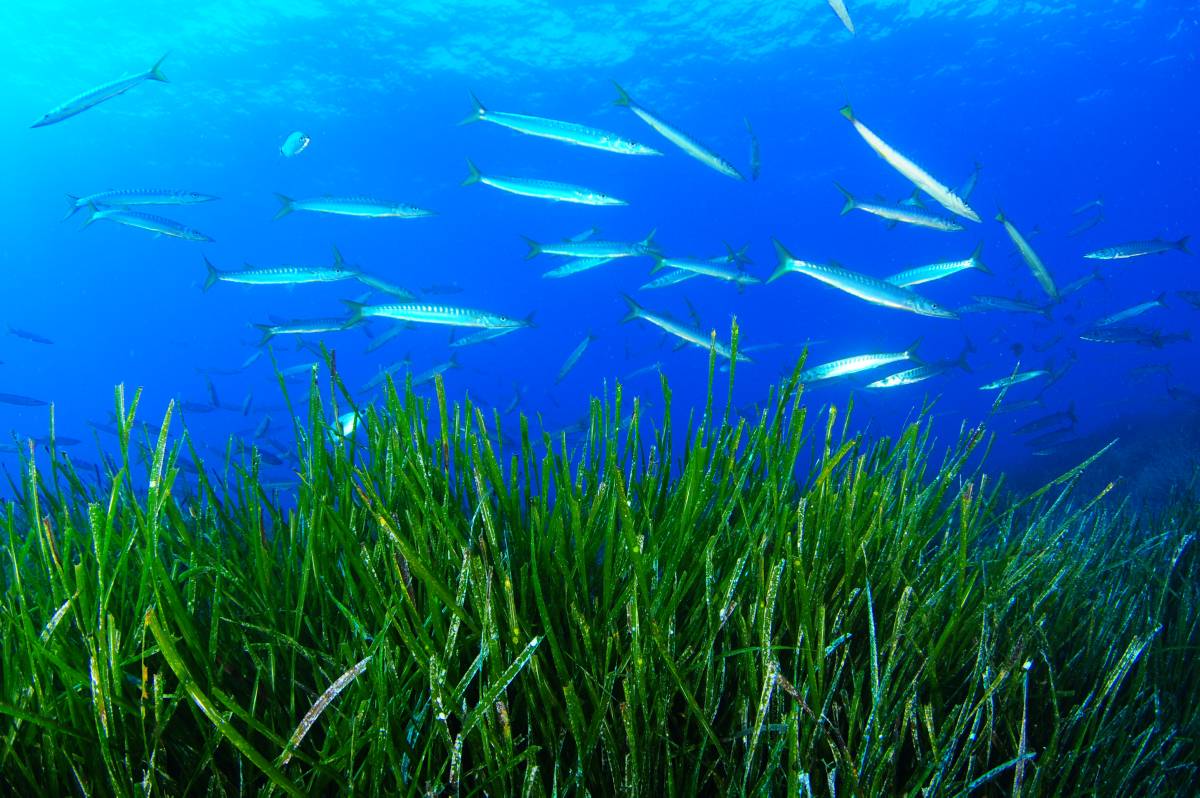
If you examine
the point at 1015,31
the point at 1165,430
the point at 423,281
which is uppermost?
the point at 423,281

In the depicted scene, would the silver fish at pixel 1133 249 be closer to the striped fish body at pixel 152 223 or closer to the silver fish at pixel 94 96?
the silver fish at pixel 94 96

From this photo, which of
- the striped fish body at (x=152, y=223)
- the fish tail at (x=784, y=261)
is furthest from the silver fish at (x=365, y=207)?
the fish tail at (x=784, y=261)

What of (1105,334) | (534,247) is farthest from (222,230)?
(1105,334)

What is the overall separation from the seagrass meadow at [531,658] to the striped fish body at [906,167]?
9.30 ft

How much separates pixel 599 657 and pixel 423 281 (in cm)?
7414

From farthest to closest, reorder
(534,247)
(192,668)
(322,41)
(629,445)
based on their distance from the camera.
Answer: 1. (322,41)
2. (534,247)
3. (629,445)
4. (192,668)

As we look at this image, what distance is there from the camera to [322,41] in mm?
29938

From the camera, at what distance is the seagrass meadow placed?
1.17m

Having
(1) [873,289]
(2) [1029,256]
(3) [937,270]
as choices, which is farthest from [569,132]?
(2) [1029,256]

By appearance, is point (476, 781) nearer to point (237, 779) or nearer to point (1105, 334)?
point (237, 779)

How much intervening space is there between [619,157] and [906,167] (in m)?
41.9

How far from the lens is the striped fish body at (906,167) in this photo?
13.5 ft

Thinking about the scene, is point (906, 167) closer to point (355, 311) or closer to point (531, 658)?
point (531, 658)

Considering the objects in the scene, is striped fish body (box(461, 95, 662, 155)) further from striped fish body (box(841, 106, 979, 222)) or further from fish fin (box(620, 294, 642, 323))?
striped fish body (box(841, 106, 979, 222))
